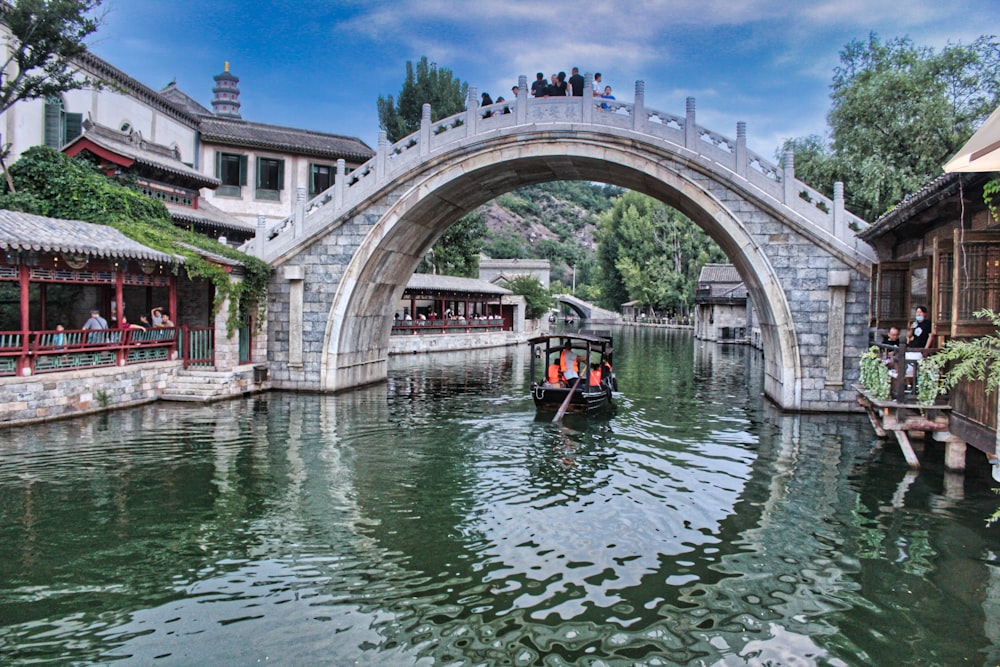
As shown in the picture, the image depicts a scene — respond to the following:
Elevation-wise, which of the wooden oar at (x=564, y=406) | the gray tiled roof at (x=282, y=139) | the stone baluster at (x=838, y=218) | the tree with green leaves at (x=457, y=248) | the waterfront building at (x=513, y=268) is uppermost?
the gray tiled roof at (x=282, y=139)

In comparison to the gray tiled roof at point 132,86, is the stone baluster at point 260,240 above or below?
below

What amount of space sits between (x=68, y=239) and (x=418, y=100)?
27.2 meters

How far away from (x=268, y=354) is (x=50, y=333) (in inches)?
232

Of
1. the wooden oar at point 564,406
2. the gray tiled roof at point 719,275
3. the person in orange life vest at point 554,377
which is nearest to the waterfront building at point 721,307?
the gray tiled roof at point 719,275

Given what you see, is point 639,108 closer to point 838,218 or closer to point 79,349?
point 838,218

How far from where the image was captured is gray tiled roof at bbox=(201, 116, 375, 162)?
2970 centimetres

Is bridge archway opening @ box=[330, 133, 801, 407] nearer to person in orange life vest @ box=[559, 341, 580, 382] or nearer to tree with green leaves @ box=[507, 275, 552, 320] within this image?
person in orange life vest @ box=[559, 341, 580, 382]

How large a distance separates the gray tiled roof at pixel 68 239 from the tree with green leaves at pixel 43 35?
508 cm

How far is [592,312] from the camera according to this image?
263ft

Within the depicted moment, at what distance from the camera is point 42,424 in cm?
1384

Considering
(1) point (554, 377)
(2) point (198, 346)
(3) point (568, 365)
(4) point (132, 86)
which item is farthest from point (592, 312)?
(2) point (198, 346)

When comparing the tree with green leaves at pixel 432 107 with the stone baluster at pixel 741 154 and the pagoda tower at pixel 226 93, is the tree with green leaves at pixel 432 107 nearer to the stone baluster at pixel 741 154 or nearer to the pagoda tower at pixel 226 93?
the stone baluster at pixel 741 154

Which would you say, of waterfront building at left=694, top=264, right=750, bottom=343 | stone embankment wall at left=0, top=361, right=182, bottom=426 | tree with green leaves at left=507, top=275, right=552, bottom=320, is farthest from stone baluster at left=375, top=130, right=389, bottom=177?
waterfront building at left=694, top=264, right=750, bottom=343

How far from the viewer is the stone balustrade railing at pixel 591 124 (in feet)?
52.9
